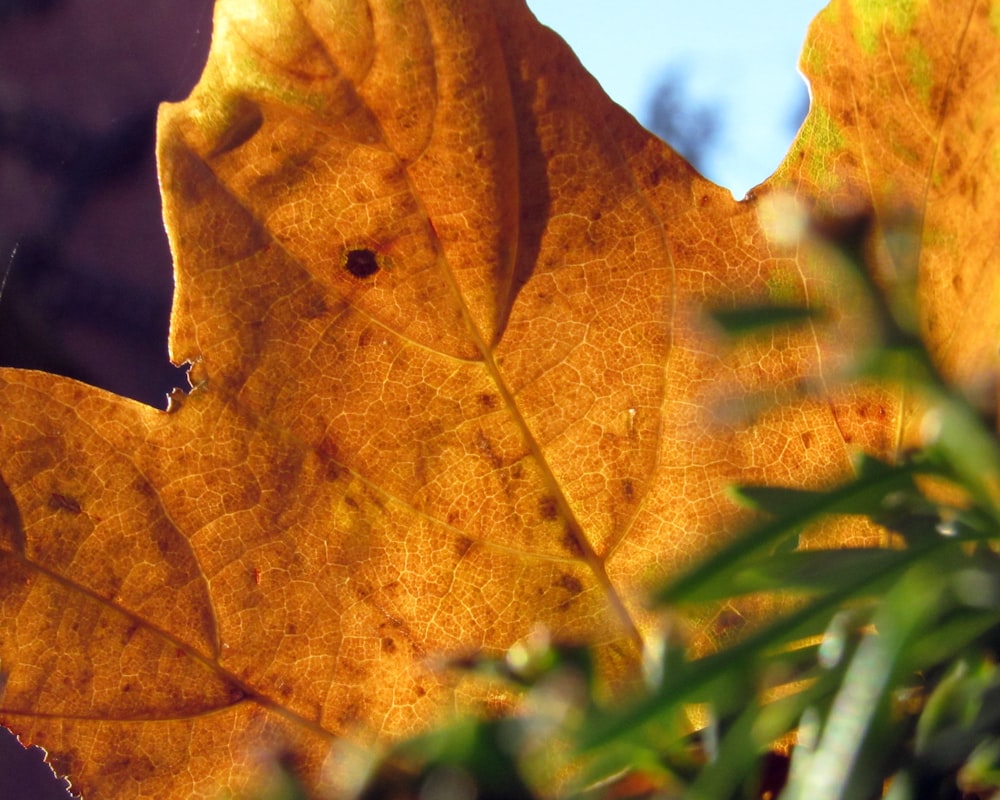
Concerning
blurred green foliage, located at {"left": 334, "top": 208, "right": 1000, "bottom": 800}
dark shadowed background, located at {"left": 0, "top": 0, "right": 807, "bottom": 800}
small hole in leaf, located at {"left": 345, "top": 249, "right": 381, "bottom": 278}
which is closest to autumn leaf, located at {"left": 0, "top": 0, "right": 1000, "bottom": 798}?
small hole in leaf, located at {"left": 345, "top": 249, "right": 381, "bottom": 278}

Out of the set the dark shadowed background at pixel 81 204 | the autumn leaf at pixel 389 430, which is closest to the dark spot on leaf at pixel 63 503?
the autumn leaf at pixel 389 430

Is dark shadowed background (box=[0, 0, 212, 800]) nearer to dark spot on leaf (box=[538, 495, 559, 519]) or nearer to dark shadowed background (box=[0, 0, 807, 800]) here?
dark shadowed background (box=[0, 0, 807, 800])

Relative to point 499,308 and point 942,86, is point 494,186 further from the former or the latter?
point 942,86

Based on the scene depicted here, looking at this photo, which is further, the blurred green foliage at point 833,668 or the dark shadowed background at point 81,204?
the dark shadowed background at point 81,204

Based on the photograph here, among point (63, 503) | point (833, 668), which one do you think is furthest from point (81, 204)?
point (833, 668)

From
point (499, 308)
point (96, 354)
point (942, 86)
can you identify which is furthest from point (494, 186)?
point (96, 354)

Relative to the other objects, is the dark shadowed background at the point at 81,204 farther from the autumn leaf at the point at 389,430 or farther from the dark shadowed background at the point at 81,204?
the autumn leaf at the point at 389,430
